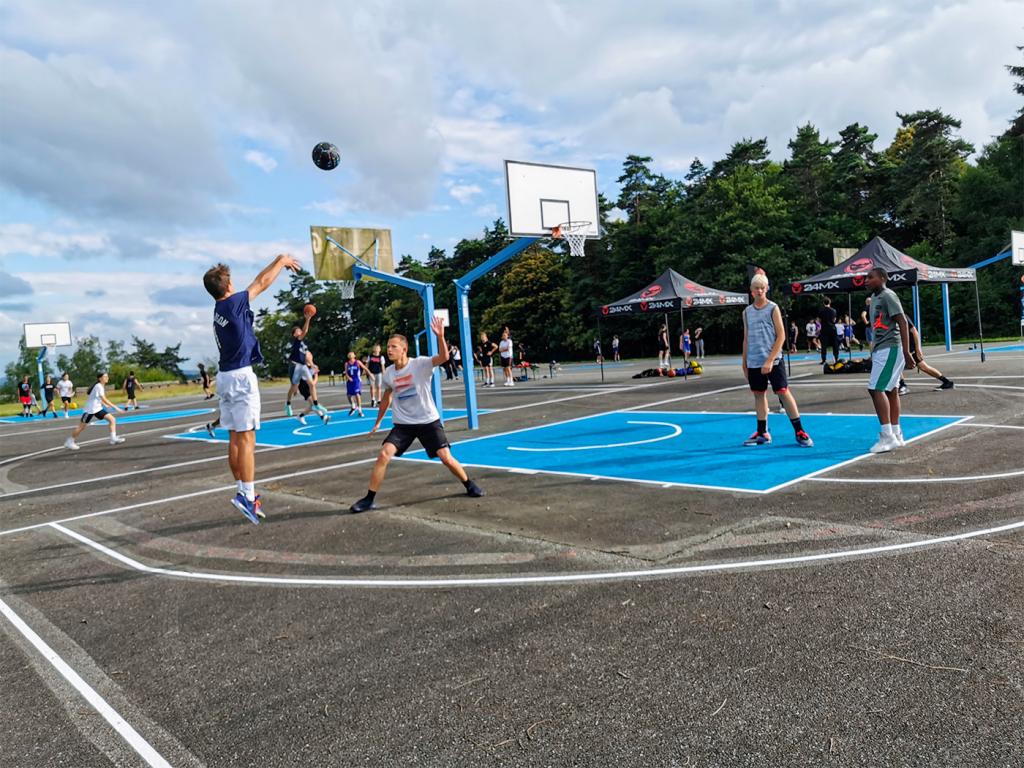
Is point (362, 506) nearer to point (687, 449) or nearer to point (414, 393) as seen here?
point (414, 393)

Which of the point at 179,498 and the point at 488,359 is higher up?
the point at 488,359

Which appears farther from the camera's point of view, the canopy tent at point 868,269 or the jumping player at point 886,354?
the canopy tent at point 868,269

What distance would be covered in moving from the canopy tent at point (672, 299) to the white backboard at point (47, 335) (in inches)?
1199

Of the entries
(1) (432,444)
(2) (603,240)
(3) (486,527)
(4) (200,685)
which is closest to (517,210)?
(1) (432,444)

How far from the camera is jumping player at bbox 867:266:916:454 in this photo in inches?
291

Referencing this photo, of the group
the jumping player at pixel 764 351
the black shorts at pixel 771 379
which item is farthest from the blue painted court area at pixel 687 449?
the black shorts at pixel 771 379

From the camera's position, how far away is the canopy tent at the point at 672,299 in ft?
71.3

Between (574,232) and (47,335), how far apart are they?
35244mm

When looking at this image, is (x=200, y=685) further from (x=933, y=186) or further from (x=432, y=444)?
(x=933, y=186)

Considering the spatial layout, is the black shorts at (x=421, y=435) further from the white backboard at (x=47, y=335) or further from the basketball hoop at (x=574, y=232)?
the white backboard at (x=47, y=335)

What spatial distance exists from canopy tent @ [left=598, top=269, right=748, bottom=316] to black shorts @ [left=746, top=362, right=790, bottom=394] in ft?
44.2

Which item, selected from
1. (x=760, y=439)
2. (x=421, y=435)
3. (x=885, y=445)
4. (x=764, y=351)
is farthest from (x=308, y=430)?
(x=885, y=445)

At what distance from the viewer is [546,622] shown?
12.0 feet

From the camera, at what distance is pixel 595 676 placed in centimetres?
304
